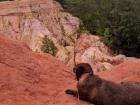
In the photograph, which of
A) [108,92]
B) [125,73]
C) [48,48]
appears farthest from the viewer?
[48,48]

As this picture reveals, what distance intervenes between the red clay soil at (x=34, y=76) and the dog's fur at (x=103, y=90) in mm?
232

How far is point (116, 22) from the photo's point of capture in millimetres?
34844

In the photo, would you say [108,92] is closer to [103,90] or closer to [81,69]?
[103,90]

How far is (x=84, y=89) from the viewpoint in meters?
8.84

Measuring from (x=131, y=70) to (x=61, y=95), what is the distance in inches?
85.1

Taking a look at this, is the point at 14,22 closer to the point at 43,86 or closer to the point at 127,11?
the point at 127,11

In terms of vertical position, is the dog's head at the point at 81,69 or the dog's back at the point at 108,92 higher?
the dog's head at the point at 81,69

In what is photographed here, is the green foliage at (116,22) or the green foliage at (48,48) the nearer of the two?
the green foliage at (48,48)

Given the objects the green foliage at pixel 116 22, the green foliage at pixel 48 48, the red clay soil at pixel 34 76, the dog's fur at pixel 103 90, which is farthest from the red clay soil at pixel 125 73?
the green foliage at pixel 116 22

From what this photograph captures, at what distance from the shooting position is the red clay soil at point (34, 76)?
890cm

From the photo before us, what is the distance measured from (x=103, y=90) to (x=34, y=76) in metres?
2.22

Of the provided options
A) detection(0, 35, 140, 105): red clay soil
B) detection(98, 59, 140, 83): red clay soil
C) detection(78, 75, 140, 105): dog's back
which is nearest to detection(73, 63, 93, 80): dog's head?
detection(78, 75, 140, 105): dog's back

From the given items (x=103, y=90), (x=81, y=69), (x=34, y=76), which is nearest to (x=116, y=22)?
(x=34, y=76)

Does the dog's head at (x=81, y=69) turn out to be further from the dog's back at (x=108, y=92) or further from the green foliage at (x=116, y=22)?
the green foliage at (x=116, y=22)
